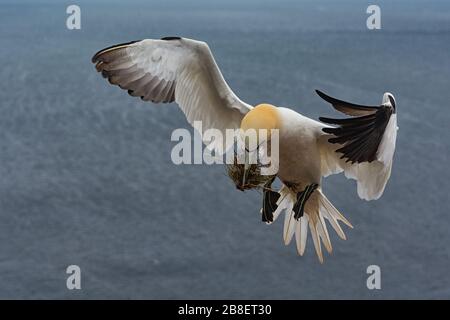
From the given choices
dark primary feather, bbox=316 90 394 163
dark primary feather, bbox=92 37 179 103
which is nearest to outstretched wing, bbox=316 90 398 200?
dark primary feather, bbox=316 90 394 163

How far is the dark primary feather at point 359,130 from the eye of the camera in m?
1.36

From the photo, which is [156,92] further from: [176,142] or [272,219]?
[272,219]

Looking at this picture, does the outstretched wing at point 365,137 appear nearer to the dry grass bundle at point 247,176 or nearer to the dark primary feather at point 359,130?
the dark primary feather at point 359,130

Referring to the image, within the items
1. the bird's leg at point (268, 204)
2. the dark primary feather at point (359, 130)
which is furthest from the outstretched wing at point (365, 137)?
the bird's leg at point (268, 204)

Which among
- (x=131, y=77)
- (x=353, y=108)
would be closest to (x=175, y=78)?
(x=131, y=77)

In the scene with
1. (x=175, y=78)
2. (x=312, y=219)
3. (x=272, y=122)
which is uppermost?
(x=175, y=78)

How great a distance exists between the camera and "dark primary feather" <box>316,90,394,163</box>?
4.46 ft

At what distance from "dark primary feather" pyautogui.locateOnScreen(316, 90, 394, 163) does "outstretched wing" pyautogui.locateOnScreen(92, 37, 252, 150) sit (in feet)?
0.72

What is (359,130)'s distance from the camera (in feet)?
4.49

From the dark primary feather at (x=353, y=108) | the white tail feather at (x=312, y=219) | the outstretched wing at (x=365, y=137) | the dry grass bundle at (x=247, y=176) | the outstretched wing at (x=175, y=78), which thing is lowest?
the white tail feather at (x=312, y=219)

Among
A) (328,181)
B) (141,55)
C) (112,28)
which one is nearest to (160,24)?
(112,28)

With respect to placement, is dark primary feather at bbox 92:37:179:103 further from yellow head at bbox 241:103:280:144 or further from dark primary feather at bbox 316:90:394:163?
dark primary feather at bbox 316:90:394:163

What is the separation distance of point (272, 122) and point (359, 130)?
→ 15 centimetres

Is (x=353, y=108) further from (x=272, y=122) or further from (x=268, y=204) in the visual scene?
(x=268, y=204)
